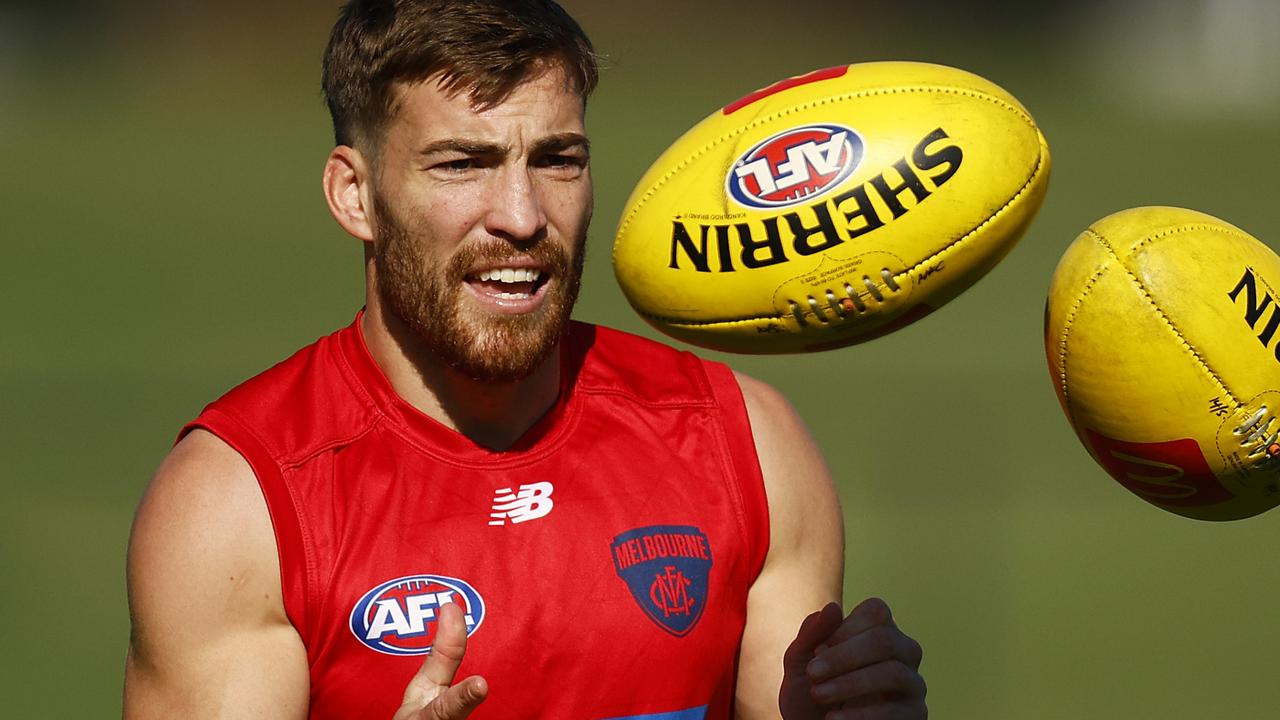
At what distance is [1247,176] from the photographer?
7809 millimetres

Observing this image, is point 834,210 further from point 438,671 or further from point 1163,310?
point 438,671

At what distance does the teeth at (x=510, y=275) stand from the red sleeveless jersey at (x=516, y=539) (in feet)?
0.94

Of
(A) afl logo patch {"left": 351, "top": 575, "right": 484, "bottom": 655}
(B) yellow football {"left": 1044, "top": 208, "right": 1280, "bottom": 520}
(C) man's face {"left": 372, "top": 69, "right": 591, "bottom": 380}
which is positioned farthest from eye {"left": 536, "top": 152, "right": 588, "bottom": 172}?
(B) yellow football {"left": 1044, "top": 208, "right": 1280, "bottom": 520}

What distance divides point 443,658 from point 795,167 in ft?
2.82

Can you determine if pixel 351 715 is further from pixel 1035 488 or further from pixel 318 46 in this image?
pixel 318 46

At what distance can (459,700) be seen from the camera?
188cm

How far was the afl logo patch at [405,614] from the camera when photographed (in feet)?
7.57

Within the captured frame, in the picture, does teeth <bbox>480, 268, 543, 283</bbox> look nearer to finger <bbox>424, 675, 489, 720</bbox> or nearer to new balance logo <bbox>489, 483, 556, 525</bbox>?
new balance logo <bbox>489, 483, 556, 525</bbox>

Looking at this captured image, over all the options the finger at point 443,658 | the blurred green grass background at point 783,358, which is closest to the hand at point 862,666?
the finger at point 443,658

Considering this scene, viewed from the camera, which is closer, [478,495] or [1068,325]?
[1068,325]

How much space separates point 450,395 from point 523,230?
36 cm

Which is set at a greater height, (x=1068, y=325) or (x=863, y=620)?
(x=1068, y=325)

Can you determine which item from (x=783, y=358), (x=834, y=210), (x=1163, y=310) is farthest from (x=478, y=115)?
(x=783, y=358)

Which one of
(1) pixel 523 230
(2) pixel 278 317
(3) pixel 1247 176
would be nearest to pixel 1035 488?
(3) pixel 1247 176
